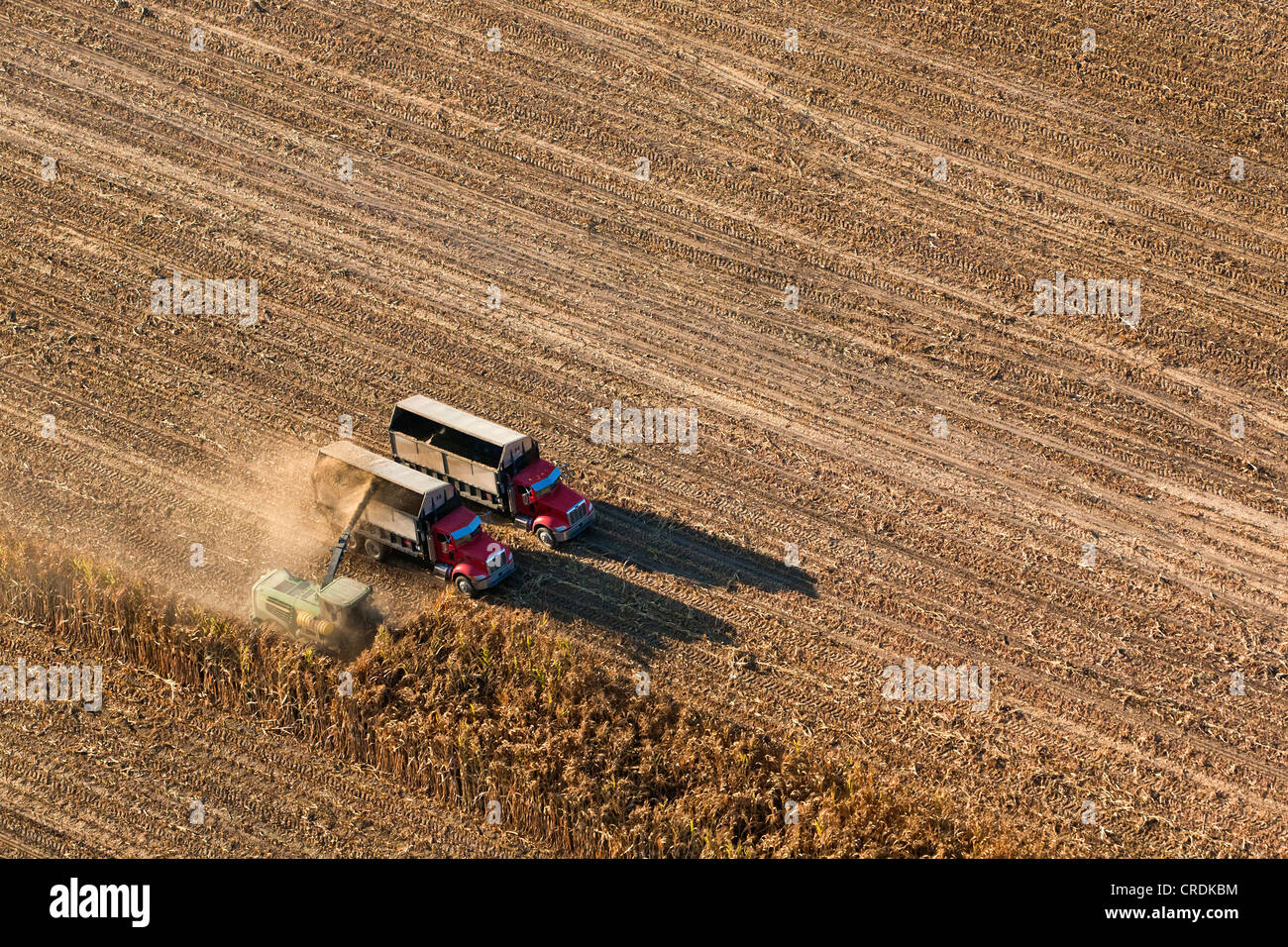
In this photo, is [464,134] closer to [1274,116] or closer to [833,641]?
[833,641]

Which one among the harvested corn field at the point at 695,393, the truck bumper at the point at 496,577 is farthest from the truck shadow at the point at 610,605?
the truck bumper at the point at 496,577

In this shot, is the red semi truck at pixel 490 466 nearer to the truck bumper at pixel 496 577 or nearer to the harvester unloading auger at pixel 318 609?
the truck bumper at pixel 496 577

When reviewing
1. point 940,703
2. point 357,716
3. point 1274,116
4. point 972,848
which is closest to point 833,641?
point 940,703

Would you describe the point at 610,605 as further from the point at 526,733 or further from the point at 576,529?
the point at 526,733

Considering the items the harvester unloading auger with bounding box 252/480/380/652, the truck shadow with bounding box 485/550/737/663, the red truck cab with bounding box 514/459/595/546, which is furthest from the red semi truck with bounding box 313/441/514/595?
→ the harvester unloading auger with bounding box 252/480/380/652

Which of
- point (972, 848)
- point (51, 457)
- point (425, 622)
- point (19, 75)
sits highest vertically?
point (19, 75)

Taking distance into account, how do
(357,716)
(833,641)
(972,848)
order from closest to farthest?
1. (972,848)
2. (357,716)
3. (833,641)

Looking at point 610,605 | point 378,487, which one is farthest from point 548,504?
point 378,487

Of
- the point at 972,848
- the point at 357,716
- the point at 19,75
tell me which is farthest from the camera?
the point at 19,75
